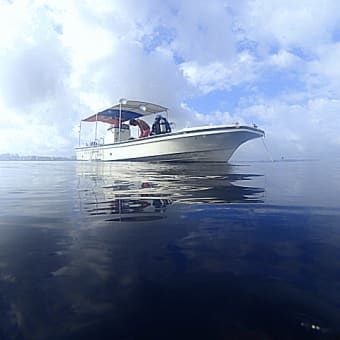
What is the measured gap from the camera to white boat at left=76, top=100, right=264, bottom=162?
2917 centimetres

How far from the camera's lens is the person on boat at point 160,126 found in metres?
35.0

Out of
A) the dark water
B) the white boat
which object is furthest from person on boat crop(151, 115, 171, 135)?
the dark water

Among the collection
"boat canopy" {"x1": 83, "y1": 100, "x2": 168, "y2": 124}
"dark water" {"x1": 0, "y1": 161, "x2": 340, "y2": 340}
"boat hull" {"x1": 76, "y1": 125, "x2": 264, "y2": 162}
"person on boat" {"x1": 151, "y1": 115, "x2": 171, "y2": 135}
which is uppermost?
"boat canopy" {"x1": 83, "y1": 100, "x2": 168, "y2": 124}

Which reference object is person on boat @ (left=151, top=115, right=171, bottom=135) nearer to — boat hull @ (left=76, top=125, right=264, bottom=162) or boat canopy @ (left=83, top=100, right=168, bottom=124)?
boat canopy @ (left=83, top=100, right=168, bottom=124)

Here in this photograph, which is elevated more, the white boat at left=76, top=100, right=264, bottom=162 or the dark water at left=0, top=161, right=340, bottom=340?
the white boat at left=76, top=100, right=264, bottom=162

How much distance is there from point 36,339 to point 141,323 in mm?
572

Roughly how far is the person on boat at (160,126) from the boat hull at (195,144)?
2635mm

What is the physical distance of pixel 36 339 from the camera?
141 cm

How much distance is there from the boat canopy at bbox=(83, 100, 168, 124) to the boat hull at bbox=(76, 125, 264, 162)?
5145 mm

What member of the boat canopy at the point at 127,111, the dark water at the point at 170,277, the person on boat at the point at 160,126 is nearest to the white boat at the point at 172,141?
the boat canopy at the point at 127,111

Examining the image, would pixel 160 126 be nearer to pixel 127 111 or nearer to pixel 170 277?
pixel 127 111

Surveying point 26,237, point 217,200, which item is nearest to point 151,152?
point 217,200

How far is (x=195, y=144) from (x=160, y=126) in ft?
23.1

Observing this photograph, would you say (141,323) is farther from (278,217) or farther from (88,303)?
(278,217)
